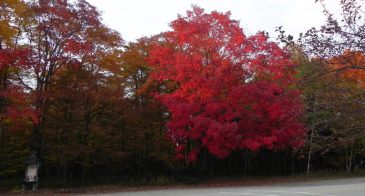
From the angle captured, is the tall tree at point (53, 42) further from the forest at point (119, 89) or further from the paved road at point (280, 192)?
the paved road at point (280, 192)

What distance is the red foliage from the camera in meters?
24.4

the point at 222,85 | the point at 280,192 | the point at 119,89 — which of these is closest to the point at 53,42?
the point at 119,89

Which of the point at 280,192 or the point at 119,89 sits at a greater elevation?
the point at 119,89

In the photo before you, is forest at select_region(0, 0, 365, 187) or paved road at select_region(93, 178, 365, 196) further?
forest at select_region(0, 0, 365, 187)

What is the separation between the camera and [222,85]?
24.6 metres

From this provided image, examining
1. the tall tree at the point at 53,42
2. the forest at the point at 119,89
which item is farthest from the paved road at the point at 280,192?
the tall tree at the point at 53,42

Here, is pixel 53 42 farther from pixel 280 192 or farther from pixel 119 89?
pixel 280 192

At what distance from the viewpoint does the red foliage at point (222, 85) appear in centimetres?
2444

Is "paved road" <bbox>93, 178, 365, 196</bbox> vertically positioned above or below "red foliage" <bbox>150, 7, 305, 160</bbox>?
below

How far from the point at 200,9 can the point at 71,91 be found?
30.0 feet

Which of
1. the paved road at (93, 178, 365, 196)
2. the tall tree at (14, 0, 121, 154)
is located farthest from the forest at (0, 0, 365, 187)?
the paved road at (93, 178, 365, 196)

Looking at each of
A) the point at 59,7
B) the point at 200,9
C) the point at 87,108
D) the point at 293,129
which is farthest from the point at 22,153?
the point at 293,129

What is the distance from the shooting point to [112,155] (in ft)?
90.4

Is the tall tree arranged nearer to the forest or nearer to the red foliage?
the forest
